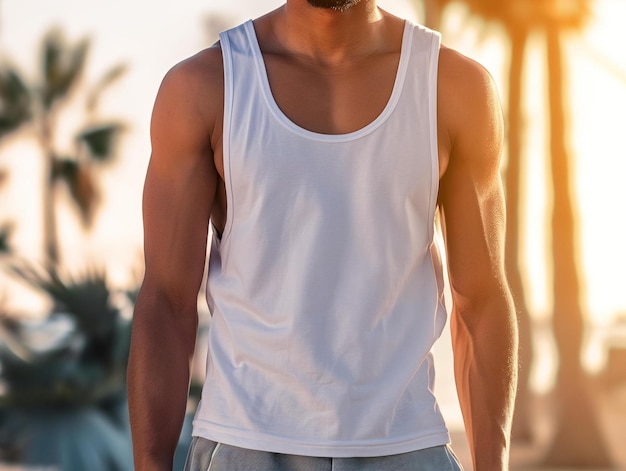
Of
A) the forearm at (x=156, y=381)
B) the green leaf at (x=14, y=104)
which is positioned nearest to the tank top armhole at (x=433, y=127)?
the forearm at (x=156, y=381)

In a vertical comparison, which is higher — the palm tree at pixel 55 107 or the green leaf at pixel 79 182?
the palm tree at pixel 55 107

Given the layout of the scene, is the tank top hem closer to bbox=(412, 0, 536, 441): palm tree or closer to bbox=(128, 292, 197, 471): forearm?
bbox=(128, 292, 197, 471): forearm

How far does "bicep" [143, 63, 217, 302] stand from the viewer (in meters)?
2.34

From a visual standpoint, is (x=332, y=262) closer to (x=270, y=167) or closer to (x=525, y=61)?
(x=270, y=167)

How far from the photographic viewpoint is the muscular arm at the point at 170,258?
235 centimetres

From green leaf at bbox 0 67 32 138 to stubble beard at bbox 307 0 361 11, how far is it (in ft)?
77.3

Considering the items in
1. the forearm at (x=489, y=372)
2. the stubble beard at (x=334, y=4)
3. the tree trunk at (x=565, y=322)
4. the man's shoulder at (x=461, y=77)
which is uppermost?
the stubble beard at (x=334, y=4)

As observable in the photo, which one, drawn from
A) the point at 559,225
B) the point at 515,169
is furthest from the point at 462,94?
the point at 515,169

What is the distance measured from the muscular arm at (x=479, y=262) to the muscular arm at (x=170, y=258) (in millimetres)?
492

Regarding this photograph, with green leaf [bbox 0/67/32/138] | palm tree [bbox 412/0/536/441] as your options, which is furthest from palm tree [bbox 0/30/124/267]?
palm tree [bbox 412/0/536/441]

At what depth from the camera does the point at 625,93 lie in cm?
2359

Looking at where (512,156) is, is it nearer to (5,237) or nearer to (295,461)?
(5,237)

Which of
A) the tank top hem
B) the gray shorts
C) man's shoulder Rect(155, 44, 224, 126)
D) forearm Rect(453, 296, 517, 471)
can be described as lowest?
the gray shorts

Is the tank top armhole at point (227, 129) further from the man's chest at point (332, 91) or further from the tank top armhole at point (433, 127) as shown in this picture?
the tank top armhole at point (433, 127)
